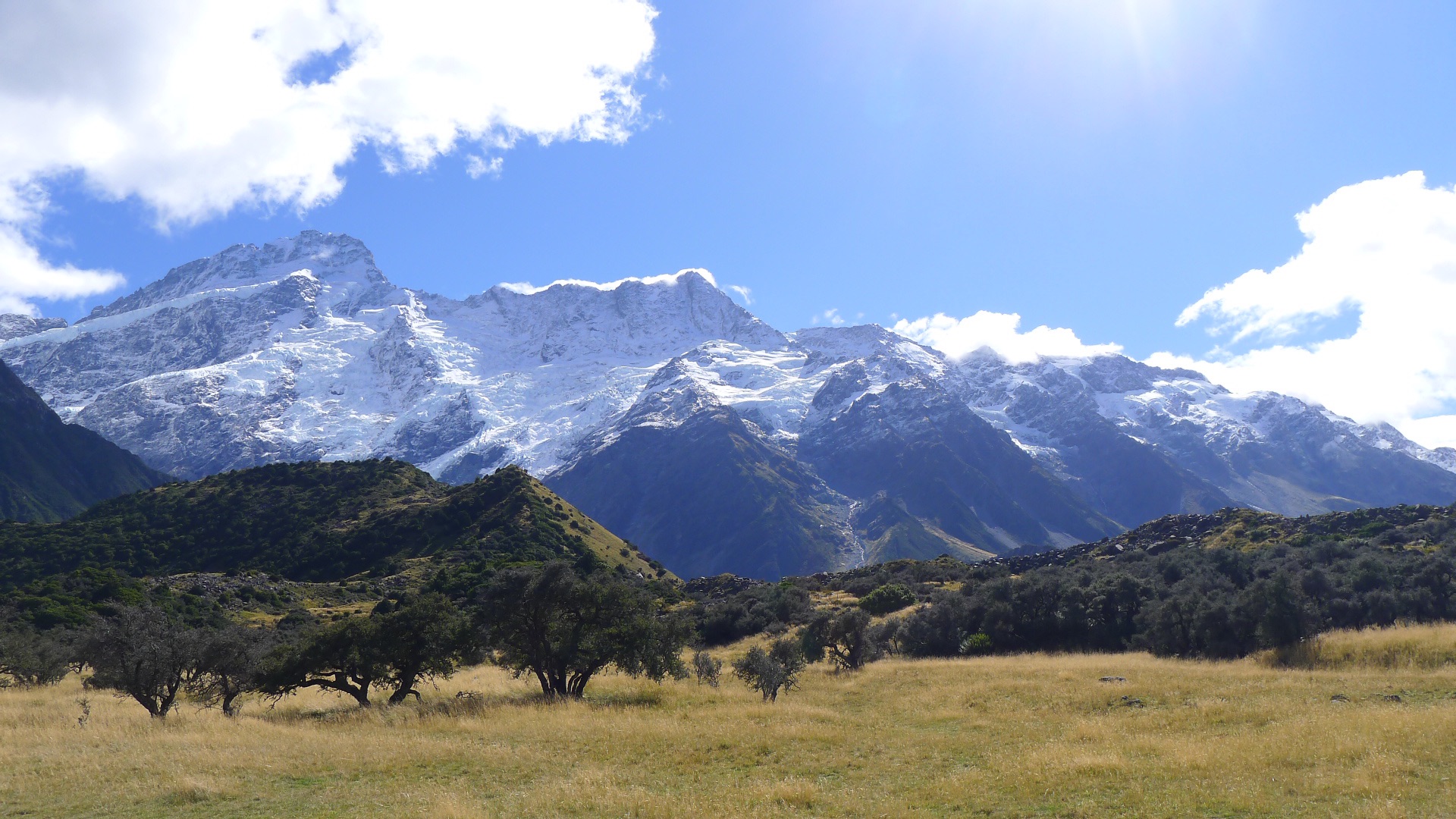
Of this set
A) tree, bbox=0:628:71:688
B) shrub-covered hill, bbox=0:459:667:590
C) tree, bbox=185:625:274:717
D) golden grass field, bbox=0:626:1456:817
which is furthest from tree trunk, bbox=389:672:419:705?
shrub-covered hill, bbox=0:459:667:590

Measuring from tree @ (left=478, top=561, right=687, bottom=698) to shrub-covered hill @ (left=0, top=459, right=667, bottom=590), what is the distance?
Answer: 8195cm

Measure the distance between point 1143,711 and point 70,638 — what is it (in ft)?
232

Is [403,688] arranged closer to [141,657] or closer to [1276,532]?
[141,657]

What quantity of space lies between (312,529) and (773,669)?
141m

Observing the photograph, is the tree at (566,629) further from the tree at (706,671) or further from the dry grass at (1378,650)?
the dry grass at (1378,650)

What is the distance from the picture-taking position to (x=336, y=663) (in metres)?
36.9

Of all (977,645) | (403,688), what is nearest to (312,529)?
(403,688)

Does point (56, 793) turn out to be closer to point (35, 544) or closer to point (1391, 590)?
point (1391, 590)

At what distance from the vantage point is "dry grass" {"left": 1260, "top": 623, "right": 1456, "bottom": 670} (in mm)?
32625

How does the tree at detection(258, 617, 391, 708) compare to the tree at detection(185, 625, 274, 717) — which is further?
the tree at detection(258, 617, 391, 708)

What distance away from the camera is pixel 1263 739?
66.9ft

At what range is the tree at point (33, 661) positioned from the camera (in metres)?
49.1

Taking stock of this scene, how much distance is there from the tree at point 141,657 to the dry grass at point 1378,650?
47847 millimetres

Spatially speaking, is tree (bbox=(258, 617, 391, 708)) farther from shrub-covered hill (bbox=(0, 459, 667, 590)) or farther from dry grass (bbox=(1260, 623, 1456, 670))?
shrub-covered hill (bbox=(0, 459, 667, 590))
